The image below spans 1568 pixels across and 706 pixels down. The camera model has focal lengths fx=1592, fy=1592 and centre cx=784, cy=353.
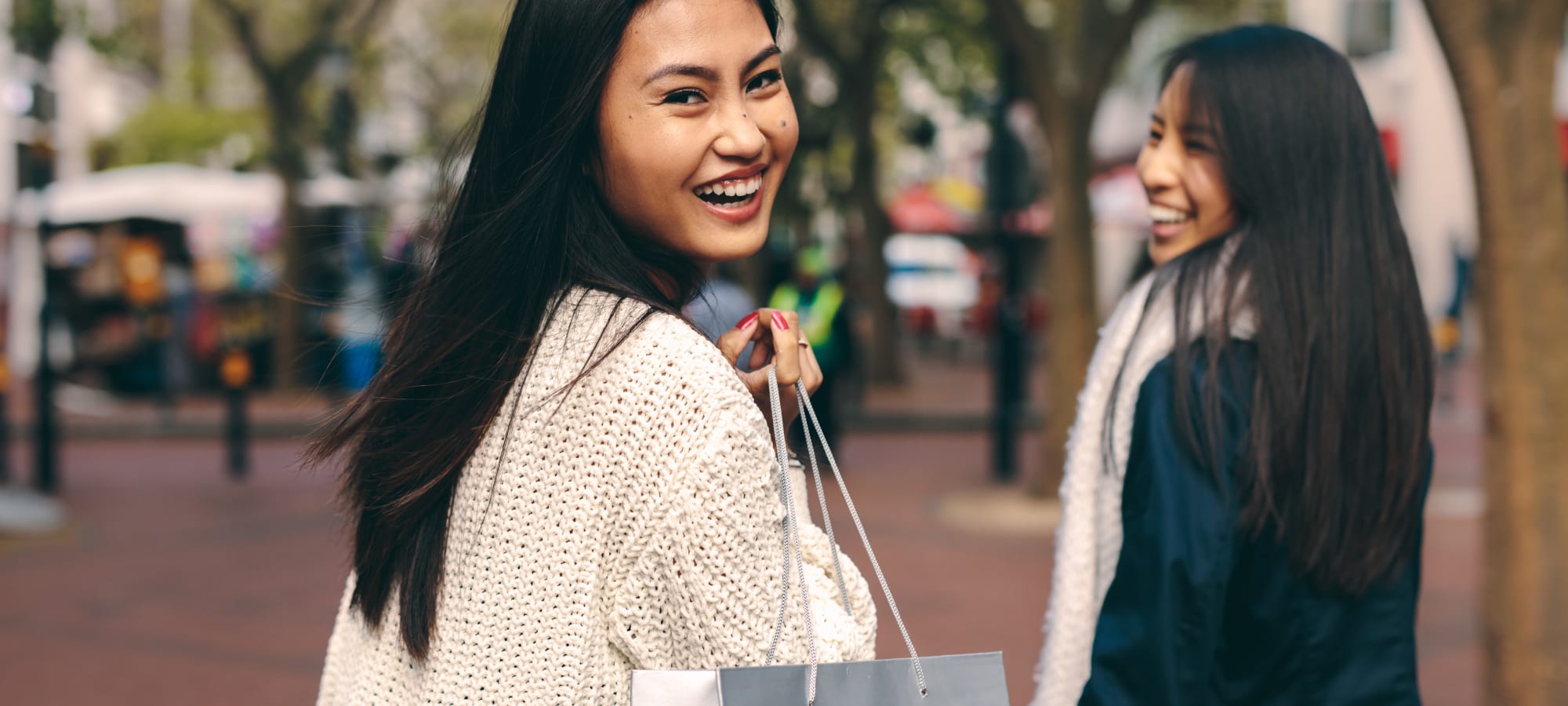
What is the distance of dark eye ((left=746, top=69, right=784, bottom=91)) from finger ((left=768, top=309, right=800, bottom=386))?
25 cm

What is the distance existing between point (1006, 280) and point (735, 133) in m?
10.0

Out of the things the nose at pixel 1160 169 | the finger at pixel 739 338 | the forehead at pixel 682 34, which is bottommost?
the finger at pixel 739 338

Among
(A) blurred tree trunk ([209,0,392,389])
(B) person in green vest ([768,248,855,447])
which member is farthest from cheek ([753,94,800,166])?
(A) blurred tree trunk ([209,0,392,389])

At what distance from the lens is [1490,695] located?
163 inches

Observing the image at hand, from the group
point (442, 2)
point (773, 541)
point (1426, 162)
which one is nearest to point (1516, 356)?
point (773, 541)

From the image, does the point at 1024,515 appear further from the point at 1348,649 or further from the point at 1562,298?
the point at 1348,649

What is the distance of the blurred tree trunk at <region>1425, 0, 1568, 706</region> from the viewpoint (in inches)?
159

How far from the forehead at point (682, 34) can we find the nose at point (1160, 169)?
38.2 inches

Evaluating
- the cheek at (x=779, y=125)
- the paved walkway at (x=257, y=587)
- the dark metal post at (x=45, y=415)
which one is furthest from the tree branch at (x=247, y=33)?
the cheek at (x=779, y=125)

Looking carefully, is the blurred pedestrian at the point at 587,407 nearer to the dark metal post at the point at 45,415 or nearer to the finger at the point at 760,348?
the finger at the point at 760,348

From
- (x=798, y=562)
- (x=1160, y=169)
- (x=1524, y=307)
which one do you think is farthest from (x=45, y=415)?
(x=798, y=562)

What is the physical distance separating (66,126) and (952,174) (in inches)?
898

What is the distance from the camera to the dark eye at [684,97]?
167 cm

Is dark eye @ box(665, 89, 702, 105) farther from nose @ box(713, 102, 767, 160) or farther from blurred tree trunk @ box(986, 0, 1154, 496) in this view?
blurred tree trunk @ box(986, 0, 1154, 496)
